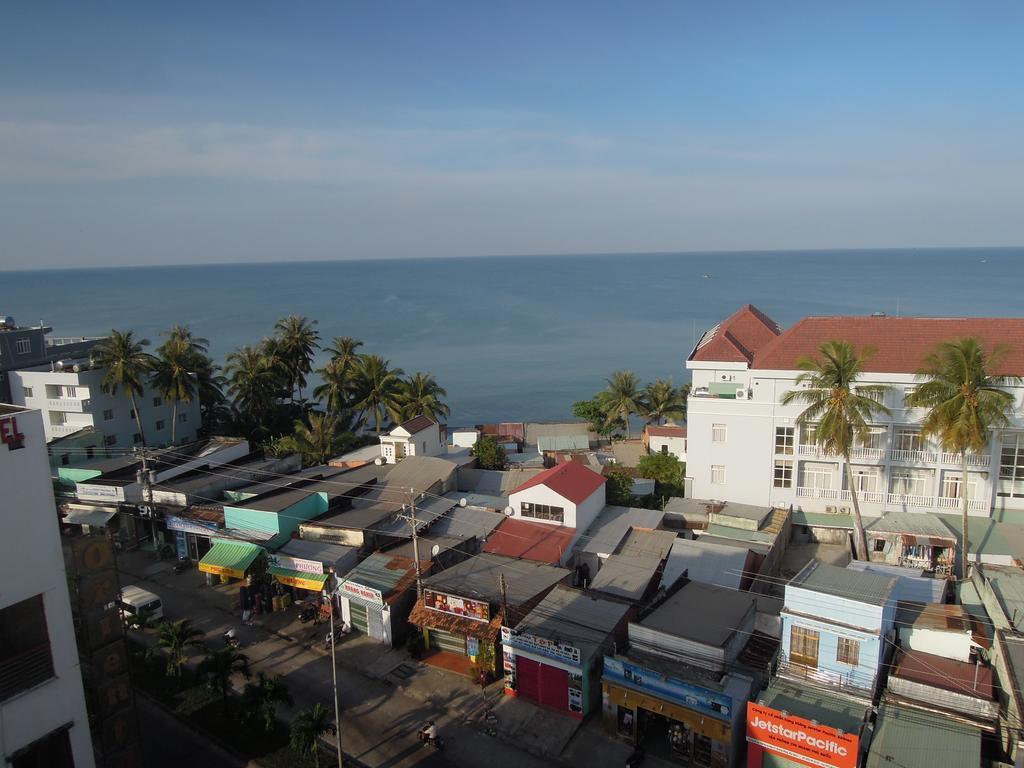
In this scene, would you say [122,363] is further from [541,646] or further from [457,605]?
[541,646]

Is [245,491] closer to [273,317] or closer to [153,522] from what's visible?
[153,522]

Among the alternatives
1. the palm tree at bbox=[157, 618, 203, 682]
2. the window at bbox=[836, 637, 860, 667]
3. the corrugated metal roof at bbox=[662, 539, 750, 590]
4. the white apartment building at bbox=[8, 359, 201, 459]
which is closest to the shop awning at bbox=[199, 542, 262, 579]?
the palm tree at bbox=[157, 618, 203, 682]

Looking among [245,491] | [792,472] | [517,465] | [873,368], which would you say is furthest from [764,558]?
[245,491]

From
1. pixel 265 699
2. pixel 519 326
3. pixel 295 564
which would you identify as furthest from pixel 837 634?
pixel 519 326

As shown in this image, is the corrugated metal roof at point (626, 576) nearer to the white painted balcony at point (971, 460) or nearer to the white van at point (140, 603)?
the white painted balcony at point (971, 460)

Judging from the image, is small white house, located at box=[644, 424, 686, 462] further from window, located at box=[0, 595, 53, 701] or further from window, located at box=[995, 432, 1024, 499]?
window, located at box=[0, 595, 53, 701]

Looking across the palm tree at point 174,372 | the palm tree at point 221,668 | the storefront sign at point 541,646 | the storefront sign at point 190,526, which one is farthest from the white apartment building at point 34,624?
the palm tree at point 174,372

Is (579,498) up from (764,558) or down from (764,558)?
up
